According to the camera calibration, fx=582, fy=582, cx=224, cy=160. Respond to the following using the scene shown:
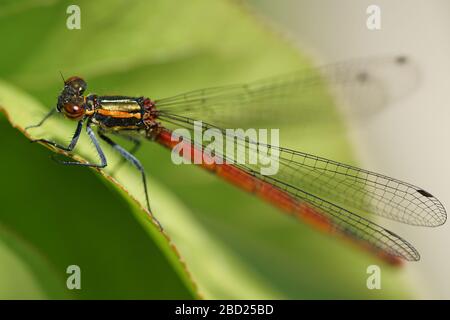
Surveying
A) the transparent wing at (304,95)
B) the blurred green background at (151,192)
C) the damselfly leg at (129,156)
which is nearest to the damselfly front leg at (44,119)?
the blurred green background at (151,192)

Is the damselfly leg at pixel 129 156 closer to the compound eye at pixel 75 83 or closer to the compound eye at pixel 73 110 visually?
the compound eye at pixel 73 110

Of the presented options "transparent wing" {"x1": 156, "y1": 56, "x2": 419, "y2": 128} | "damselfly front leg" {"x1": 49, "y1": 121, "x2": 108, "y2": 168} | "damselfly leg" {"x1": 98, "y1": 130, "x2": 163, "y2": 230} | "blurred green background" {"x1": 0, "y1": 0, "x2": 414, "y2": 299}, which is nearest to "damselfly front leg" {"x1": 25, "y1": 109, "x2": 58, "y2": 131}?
"blurred green background" {"x1": 0, "y1": 0, "x2": 414, "y2": 299}

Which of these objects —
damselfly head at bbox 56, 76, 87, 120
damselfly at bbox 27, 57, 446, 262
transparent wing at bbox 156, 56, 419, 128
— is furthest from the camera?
transparent wing at bbox 156, 56, 419, 128

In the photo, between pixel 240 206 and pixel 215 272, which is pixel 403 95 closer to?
pixel 240 206

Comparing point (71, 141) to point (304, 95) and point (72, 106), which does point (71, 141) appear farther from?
point (304, 95)

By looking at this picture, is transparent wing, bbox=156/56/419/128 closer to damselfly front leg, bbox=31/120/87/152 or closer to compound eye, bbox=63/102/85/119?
compound eye, bbox=63/102/85/119


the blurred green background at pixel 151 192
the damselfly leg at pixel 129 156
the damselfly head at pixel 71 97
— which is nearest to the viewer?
the blurred green background at pixel 151 192
